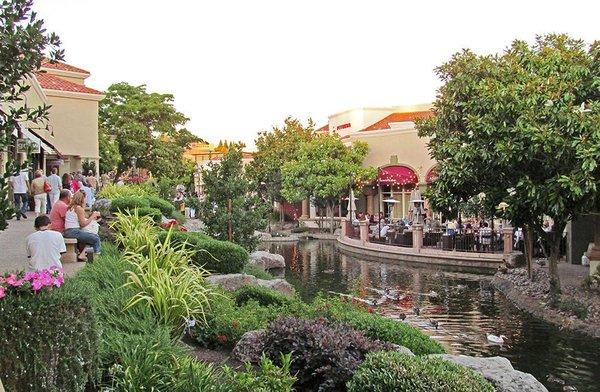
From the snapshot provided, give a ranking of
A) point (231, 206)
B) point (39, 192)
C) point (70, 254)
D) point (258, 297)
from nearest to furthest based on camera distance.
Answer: point (258, 297) → point (70, 254) → point (39, 192) → point (231, 206)

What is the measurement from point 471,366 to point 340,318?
189 cm

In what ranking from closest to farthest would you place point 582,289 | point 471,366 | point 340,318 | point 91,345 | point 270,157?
point 91,345 → point 471,366 → point 340,318 → point 582,289 → point 270,157

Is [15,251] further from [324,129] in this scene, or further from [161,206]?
[324,129]

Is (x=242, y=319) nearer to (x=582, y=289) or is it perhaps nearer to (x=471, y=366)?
(x=471, y=366)

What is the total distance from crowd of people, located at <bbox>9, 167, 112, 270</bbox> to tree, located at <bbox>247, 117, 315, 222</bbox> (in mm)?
34551

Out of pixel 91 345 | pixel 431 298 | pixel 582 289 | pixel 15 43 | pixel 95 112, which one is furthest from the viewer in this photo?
pixel 95 112

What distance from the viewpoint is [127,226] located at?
48.0 ft

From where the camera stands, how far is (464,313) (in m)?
18.6

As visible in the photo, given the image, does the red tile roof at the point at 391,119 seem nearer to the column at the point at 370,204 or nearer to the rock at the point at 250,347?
the column at the point at 370,204

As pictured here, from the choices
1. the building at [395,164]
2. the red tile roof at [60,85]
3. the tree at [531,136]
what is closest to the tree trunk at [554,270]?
the tree at [531,136]

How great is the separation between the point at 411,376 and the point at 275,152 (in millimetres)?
51585

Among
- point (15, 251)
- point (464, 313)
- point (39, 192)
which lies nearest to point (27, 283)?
point (15, 251)

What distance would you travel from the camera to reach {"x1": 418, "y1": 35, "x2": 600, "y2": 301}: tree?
53.7ft

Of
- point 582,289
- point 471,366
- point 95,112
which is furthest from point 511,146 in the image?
point 95,112
